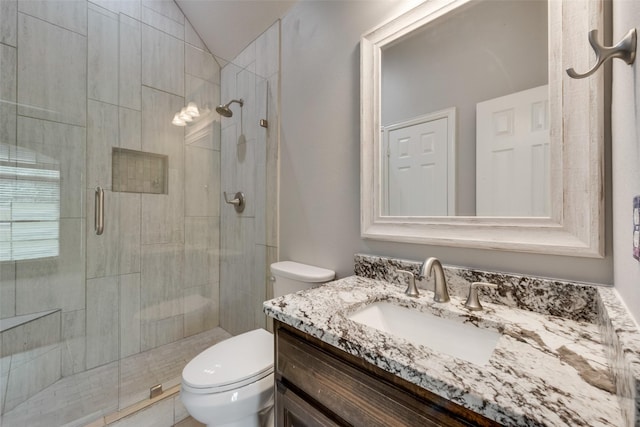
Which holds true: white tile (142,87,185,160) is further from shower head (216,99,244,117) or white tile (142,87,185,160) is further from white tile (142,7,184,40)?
white tile (142,7,184,40)

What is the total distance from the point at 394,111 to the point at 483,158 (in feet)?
1.38

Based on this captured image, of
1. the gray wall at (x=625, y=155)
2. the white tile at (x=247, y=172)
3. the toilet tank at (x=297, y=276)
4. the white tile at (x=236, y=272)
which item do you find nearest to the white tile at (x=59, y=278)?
the white tile at (x=236, y=272)

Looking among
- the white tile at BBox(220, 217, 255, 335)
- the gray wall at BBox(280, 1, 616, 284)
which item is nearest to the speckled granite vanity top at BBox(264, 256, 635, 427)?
the gray wall at BBox(280, 1, 616, 284)

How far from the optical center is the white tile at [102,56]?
1646 millimetres

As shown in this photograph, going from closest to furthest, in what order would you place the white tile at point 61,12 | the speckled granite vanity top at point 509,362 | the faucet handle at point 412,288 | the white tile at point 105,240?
the speckled granite vanity top at point 509,362, the faucet handle at point 412,288, the white tile at point 61,12, the white tile at point 105,240

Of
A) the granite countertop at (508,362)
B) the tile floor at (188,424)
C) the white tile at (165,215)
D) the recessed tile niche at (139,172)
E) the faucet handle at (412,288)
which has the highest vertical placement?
the recessed tile niche at (139,172)

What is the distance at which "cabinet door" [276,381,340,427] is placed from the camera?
69 centimetres

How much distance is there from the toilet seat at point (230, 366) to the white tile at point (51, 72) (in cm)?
157

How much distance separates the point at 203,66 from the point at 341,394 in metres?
2.27

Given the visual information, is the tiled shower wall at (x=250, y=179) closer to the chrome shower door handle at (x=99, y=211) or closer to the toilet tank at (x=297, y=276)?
the toilet tank at (x=297, y=276)

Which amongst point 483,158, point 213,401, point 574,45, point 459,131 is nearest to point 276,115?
point 459,131

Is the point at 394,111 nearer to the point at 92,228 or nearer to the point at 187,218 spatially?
the point at 187,218

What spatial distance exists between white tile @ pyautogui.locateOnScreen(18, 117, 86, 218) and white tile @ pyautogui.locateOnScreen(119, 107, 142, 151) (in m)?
0.20

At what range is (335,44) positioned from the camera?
4.40 ft
